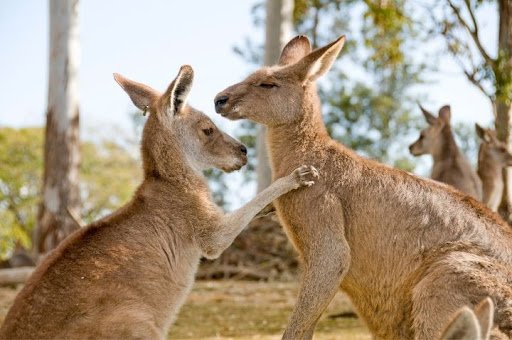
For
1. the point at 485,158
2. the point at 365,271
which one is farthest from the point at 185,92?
the point at 485,158

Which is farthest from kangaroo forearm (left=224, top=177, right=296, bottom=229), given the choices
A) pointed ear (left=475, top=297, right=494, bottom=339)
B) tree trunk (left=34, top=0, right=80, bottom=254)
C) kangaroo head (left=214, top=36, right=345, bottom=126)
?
tree trunk (left=34, top=0, right=80, bottom=254)

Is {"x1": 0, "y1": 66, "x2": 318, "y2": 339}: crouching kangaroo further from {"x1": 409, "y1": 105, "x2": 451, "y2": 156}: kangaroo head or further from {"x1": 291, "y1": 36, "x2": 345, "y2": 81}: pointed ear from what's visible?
{"x1": 409, "y1": 105, "x2": 451, "y2": 156}: kangaroo head

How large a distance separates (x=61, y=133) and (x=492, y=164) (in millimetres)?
7272

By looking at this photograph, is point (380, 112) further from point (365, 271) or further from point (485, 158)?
point (365, 271)

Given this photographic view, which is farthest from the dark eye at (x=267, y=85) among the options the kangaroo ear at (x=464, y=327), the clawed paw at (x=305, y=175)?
the kangaroo ear at (x=464, y=327)

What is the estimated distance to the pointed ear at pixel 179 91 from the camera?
5916 millimetres

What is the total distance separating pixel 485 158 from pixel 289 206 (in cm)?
711

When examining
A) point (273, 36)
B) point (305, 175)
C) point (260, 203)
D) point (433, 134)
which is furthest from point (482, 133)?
point (260, 203)

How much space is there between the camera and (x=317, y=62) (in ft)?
21.0

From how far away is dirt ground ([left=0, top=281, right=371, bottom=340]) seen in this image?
30.1 ft

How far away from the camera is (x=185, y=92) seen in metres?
6.15

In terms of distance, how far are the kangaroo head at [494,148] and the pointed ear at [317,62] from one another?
610 centimetres

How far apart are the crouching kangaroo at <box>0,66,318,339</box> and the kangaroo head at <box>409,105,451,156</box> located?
7301mm

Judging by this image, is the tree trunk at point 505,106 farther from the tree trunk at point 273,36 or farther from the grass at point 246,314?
the tree trunk at point 273,36
